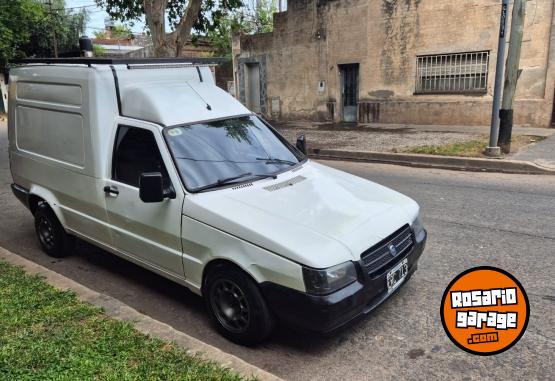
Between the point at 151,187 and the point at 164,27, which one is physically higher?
the point at 164,27

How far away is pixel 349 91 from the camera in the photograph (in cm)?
1764

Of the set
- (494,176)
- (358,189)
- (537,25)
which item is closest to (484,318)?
(358,189)

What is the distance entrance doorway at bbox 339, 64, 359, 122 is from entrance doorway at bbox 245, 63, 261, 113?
4482mm

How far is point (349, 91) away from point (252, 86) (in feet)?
17.1

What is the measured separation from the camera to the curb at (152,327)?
3.05 metres

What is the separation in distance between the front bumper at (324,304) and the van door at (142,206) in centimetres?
105

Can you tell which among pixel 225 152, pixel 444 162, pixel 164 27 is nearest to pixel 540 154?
pixel 444 162

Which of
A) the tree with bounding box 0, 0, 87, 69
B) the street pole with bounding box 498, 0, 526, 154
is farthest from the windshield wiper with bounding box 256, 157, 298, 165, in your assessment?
the tree with bounding box 0, 0, 87, 69

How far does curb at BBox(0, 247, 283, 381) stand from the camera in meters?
3.05

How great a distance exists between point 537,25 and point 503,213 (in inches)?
354

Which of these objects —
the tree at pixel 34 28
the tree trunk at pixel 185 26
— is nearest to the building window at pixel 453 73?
the tree trunk at pixel 185 26

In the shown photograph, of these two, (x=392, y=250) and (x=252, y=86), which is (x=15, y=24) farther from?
(x=392, y=250)

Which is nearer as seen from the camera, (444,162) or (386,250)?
(386,250)

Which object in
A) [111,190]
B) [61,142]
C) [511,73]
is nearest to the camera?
[111,190]
